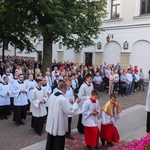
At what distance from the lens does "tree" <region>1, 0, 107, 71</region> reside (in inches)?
517

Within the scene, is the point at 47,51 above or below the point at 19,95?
above

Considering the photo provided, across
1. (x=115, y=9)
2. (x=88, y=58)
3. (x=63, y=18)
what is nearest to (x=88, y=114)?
(x=63, y=18)

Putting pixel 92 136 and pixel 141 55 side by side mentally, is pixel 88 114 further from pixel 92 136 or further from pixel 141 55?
pixel 141 55

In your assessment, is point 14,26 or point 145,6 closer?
point 14,26

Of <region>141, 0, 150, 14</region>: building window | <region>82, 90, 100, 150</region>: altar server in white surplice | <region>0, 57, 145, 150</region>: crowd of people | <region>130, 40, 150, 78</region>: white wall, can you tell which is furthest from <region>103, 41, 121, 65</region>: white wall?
<region>82, 90, 100, 150</region>: altar server in white surplice

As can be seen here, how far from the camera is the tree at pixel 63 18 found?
13133mm

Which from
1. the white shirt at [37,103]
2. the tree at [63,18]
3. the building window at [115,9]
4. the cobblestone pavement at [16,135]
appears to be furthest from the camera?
the building window at [115,9]

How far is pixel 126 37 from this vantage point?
66.5ft

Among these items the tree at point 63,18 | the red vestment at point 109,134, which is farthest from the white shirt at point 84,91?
the tree at point 63,18

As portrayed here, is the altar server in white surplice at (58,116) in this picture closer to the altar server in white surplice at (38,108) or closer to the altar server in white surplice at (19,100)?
the altar server in white surplice at (38,108)

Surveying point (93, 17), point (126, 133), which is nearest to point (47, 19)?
point (93, 17)

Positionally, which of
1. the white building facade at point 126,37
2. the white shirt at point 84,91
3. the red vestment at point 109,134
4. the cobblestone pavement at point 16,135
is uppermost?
the white building facade at point 126,37

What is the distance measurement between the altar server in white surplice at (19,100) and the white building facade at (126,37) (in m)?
9.15

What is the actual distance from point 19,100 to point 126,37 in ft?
45.5
